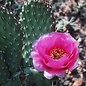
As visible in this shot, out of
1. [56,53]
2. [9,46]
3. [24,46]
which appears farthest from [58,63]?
[24,46]

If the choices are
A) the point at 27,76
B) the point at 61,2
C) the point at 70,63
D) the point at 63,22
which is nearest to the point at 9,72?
the point at 27,76

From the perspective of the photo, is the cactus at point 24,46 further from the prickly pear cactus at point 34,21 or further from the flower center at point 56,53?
the flower center at point 56,53

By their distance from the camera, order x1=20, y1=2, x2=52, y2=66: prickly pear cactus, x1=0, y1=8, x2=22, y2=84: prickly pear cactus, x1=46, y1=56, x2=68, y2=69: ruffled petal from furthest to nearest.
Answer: x1=20, y1=2, x2=52, y2=66: prickly pear cactus < x1=0, y1=8, x2=22, y2=84: prickly pear cactus < x1=46, y1=56, x2=68, y2=69: ruffled petal

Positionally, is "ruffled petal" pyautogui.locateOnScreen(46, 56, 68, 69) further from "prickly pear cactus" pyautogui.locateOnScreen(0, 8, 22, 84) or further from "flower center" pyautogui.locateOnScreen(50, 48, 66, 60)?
"prickly pear cactus" pyautogui.locateOnScreen(0, 8, 22, 84)

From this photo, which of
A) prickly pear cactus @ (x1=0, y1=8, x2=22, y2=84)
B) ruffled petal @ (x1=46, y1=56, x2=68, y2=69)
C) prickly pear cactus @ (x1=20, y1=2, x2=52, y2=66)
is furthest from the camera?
prickly pear cactus @ (x1=20, y1=2, x2=52, y2=66)

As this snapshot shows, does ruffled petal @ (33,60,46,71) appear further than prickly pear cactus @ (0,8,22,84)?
No

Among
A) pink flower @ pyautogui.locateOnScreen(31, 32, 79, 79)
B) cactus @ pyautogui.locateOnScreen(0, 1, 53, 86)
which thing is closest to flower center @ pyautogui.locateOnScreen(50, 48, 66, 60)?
pink flower @ pyautogui.locateOnScreen(31, 32, 79, 79)
